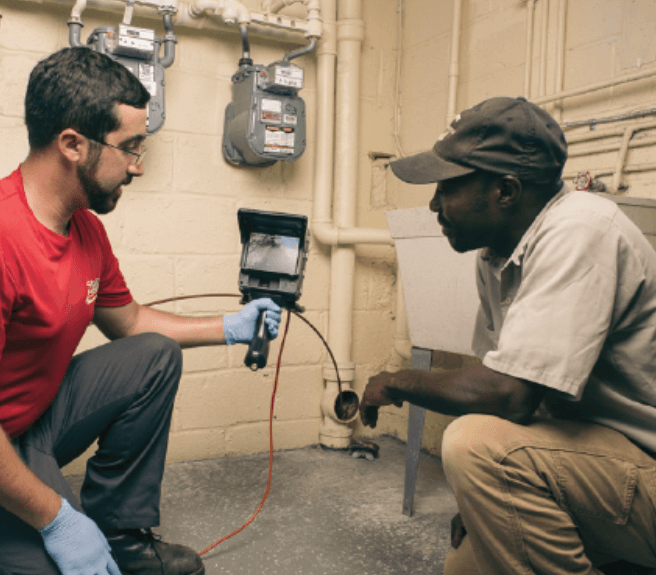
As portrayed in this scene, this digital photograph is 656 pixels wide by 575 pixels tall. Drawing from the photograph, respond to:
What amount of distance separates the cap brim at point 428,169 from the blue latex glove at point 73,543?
84 centimetres

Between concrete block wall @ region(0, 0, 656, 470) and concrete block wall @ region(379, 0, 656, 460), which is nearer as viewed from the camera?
concrete block wall @ region(379, 0, 656, 460)

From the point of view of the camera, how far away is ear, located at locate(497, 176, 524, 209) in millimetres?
1099

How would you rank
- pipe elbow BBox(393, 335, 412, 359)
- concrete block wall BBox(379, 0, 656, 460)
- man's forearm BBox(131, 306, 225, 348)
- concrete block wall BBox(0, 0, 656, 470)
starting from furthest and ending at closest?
pipe elbow BBox(393, 335, 412, 359) < concrete block wall BBox(0, 0, 656, 470) < concrete block wall BBox(379, 0, 656, 460) < man's forearm BBox(131, 306, 225, 348)

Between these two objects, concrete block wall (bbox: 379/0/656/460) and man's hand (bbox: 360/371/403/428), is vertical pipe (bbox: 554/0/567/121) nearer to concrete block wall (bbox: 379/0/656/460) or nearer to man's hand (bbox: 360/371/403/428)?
concrete block wall (bbox: 379/0/656/460)

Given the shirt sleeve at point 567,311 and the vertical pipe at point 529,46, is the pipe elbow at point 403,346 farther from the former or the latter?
the shirt sleeve at point 567,311

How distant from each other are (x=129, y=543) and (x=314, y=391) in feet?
3.82

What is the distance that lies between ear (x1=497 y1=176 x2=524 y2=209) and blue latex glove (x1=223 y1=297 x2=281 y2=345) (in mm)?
556

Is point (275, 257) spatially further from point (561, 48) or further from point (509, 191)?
point (561, 48)

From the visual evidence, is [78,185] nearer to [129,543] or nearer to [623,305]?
[129,543]

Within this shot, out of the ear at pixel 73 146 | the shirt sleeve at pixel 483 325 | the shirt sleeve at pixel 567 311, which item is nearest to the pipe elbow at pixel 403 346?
the shirt sleeve at pixel 483 325

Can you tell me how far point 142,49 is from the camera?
1887 millimetres

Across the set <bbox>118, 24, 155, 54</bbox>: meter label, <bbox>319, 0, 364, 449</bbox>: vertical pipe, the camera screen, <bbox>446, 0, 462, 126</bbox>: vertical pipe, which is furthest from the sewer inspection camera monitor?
<bbox>446, 0, 462, 126</bbox>: vertical pipe

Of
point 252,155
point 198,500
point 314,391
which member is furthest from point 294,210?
point 198,500

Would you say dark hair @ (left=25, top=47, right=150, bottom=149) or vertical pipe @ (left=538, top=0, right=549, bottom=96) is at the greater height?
vertical pipe @ (left=538, top=0, right=549, bottom=96)
